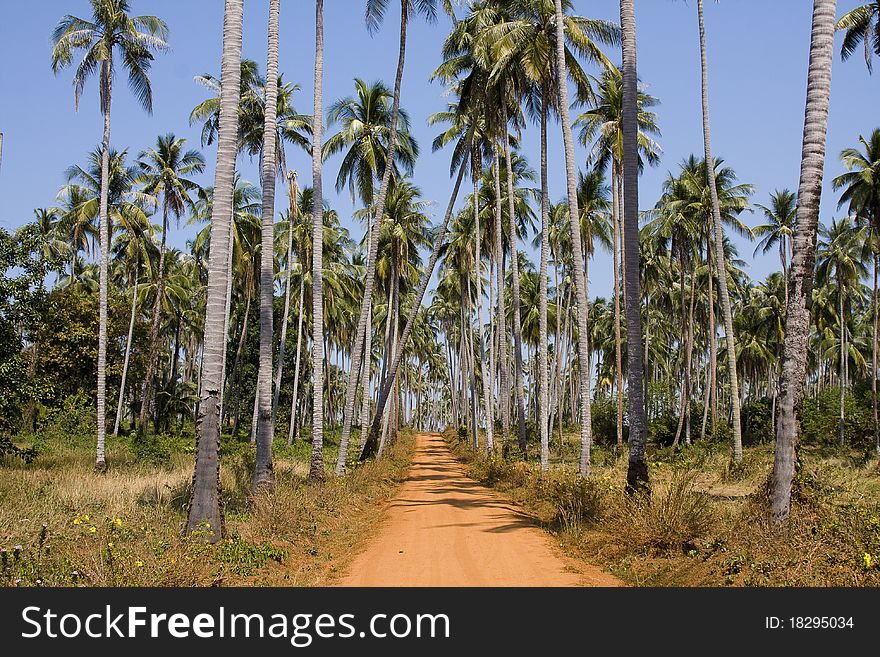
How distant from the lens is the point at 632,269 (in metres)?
13.5

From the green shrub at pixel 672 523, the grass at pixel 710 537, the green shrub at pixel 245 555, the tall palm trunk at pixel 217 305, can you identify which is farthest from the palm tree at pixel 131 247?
the green shrub at pixel 672 523

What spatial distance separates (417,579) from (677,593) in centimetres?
299

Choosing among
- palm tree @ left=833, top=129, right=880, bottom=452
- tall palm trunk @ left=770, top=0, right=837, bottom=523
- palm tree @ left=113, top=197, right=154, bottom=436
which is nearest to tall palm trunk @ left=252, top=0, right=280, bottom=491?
tall palm trunk @ left=770, top=0, right=837, bottom=523

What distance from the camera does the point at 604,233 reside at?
38156mm

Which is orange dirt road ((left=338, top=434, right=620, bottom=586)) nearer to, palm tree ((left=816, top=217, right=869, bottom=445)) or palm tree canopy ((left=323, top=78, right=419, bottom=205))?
palm tree canopy ((left=323, top=78, right=419, bottom=205))

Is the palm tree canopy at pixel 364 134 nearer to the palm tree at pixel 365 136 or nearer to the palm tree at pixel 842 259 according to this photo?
the palm tree at pixel 365 136

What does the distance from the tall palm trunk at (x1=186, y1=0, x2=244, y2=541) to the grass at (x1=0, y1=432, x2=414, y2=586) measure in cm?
58

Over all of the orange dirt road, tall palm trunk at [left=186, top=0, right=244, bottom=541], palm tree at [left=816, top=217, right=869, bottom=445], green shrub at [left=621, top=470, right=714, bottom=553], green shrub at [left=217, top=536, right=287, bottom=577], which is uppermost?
palm tree at [left=816, top=217, right=869, bottom=445]

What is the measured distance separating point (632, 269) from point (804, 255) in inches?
157

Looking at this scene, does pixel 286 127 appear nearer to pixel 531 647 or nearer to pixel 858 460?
pixel 531 647

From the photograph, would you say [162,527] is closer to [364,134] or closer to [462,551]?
[462,551]

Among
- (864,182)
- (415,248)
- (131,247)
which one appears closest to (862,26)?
(864,182)

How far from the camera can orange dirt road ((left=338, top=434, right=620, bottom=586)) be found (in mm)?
8578

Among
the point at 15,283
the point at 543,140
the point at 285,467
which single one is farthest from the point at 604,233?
the point at 15,283
